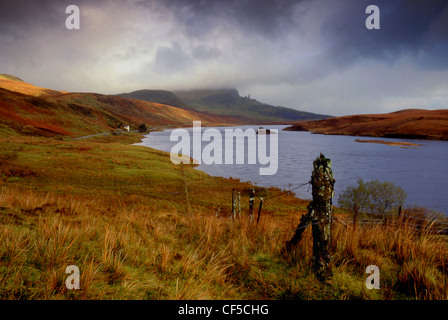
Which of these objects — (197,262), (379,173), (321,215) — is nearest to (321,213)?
(321,215)

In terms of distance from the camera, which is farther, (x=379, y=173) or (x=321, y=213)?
(x=379, y=173)

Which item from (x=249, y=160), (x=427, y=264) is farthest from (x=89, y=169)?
(x=249, y=160)

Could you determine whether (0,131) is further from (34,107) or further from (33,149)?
(34,107)

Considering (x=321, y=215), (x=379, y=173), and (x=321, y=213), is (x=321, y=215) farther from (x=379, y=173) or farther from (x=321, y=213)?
(x=379, y=173)

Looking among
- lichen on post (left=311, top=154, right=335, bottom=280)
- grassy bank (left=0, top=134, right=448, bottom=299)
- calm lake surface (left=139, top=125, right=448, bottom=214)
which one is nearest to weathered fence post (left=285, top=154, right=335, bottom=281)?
lichen on post (left=311, top=154, right=335, bottom=280)

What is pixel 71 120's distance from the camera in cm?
10581

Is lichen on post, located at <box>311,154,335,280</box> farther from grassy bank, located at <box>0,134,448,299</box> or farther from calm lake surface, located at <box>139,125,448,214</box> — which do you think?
calm lake surface, located at <box>139,125,448,214</box>

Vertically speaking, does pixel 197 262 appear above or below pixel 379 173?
above

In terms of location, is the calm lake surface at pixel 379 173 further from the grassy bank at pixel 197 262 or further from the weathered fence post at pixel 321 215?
the weathered fence post at pixel 321 215

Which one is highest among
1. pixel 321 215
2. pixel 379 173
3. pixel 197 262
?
pixel 321 215

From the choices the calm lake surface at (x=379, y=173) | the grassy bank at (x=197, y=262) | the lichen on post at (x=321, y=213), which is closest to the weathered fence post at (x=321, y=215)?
the lichen on post at (x=321, y=213)

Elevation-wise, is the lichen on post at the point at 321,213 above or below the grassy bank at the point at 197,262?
above

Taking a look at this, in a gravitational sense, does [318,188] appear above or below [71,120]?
below

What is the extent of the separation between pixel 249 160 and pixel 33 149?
4818 cm
